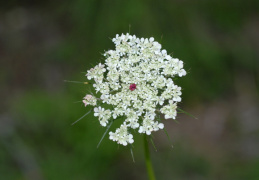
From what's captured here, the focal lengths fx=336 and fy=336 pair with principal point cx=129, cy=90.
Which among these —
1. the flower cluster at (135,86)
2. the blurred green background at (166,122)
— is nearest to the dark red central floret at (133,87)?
the flower cluster at (135,86)

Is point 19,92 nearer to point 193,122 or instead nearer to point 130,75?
point 193,122

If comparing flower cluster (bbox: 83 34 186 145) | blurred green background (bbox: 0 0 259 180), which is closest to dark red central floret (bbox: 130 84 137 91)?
flower cluster (bbox: 83 34 186 145)

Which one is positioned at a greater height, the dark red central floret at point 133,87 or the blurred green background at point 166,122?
the blurred green background at point 166,122

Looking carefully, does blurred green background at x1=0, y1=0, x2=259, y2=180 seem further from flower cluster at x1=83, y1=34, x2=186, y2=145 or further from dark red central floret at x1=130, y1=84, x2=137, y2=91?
dark red central floret at x1=130, y1=84, x2=137, y2=91

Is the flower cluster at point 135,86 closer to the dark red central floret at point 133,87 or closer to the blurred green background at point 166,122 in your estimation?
the dark red central floret at point 133,87

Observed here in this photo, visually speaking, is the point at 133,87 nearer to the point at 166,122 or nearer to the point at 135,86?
the point at 135,86

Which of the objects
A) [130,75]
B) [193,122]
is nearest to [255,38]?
[193,122]
